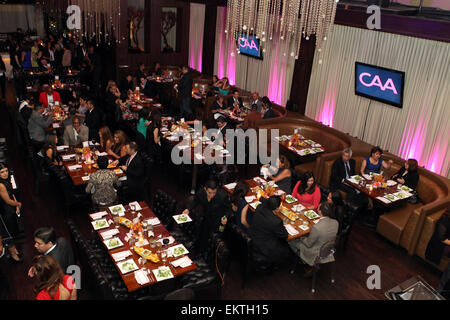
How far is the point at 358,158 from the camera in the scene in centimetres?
811

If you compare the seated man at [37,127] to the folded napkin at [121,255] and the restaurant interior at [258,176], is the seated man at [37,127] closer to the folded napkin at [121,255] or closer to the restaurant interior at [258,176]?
the restaurant interior at [258,176]

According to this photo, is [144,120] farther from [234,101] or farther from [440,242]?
[440,242]

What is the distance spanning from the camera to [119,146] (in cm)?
696

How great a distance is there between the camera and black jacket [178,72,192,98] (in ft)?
35.6

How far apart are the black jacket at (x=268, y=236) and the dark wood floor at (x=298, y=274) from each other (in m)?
0.49

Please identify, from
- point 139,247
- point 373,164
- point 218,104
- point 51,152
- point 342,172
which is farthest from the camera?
point 218,104

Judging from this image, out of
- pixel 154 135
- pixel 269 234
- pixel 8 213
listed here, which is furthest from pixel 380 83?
pixel 8 213

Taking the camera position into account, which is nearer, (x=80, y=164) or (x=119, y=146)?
(x=80, y=164)

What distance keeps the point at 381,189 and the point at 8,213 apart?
6.01 m

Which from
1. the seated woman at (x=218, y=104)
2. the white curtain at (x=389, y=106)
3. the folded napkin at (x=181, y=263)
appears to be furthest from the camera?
the seated woman at (x=218, y=104)

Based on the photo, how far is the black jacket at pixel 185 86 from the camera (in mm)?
10844

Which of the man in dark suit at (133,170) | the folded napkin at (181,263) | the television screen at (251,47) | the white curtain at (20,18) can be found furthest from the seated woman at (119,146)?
the white curtain at (20,18)
